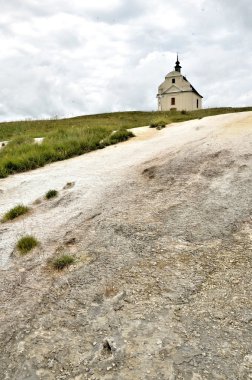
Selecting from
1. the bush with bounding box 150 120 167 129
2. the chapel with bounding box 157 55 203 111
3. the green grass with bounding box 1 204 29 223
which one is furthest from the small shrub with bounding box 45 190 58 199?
the chapel with bounding box 157 55 203 111

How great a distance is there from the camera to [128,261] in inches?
313

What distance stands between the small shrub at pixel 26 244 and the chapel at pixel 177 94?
87.2 m

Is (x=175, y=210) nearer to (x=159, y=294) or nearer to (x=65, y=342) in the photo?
(x=159, y=294)

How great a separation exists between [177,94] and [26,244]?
8992 centimetres

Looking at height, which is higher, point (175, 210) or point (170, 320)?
point (175, 210)

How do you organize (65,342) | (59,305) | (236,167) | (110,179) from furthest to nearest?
1. (110,179)
2. (236,167)
3. (59,305)
4. (65,342)

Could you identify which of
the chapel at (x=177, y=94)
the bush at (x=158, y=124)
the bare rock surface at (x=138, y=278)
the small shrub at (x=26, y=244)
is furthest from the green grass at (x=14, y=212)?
the chapel at (x=177, y=94)

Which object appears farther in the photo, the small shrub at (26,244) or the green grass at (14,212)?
the green grass at (14,212)

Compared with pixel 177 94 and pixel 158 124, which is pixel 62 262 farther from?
pixel 177 94

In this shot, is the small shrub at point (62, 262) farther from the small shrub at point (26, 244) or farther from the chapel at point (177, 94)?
the chapel at point (177, 94)

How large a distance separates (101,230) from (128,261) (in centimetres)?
159

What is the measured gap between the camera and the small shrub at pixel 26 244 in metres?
8.95

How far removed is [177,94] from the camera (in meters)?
94.7

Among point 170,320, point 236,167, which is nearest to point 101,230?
point 170,320
